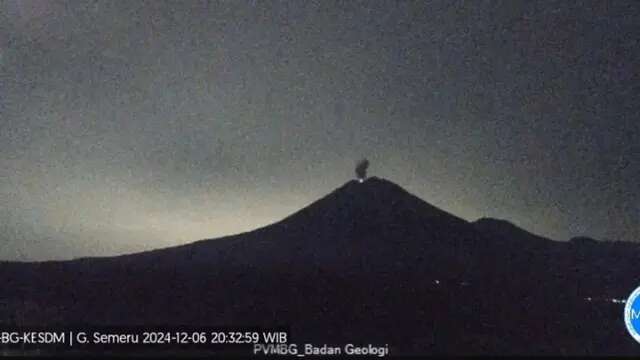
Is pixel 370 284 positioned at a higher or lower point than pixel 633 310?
higher

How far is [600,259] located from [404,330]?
84.8 ft

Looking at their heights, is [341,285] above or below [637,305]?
above

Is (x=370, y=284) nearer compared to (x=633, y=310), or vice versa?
(x=633, y=310)

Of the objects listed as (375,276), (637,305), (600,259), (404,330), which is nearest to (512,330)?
(404,330)

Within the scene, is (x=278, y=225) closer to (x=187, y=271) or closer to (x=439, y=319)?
(x=187, y=271)

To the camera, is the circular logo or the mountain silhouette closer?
the circular logo

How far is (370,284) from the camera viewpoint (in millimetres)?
25859

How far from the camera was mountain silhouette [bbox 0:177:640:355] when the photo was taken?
61.9 feet

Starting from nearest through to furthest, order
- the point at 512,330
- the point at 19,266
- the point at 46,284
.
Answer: the point at 512,330, the point at 46,284, the point at 19,266

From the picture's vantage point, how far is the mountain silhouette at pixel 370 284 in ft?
61.9

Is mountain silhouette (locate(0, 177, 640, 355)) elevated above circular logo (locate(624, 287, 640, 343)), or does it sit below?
above

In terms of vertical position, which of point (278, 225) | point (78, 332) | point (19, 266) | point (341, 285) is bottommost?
point (78, 332)

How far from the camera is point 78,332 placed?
726 centimetres

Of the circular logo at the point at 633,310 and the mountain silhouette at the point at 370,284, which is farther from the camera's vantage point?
the mountain silhouette at the point at 370,284
